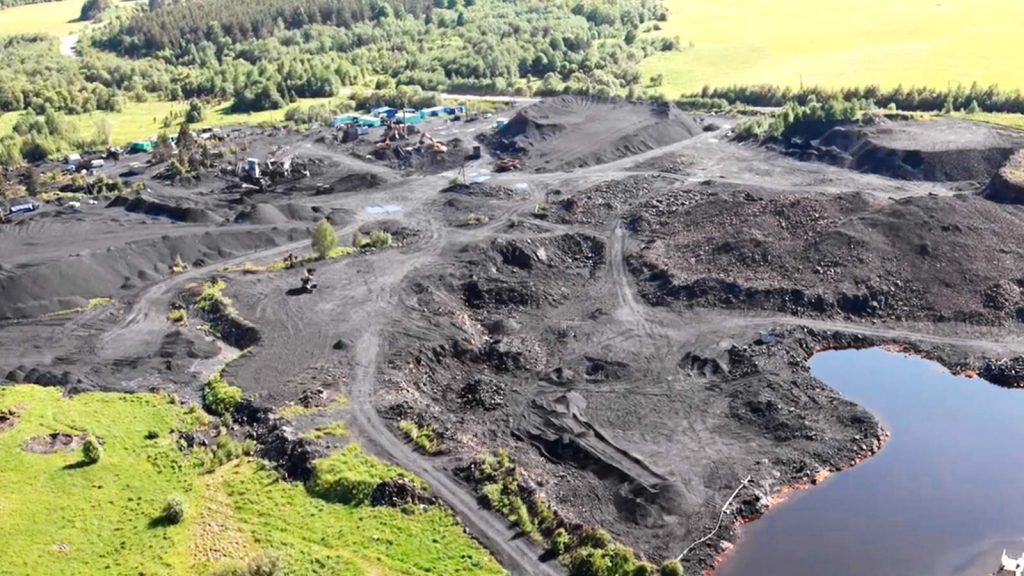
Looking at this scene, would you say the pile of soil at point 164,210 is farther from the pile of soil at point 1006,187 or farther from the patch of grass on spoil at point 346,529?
the pile of soil at point 1006,187

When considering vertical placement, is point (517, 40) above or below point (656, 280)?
above

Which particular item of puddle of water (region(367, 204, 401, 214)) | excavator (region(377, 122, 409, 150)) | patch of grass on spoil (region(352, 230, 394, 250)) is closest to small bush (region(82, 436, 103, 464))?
patch of grass on spoil (region(352, 230, 394, 250))

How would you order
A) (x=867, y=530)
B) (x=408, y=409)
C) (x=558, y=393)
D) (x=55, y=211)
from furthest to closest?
1. (x=55, y=211)
2. (x=558, y=393)
3. (x=408, y=409)
4. (x=867, y=530)

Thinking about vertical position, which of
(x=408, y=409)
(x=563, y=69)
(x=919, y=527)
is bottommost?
(x=919, y=527)

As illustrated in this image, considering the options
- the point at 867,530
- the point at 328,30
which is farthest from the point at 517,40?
the point at 867,530

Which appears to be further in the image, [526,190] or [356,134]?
[356,134]

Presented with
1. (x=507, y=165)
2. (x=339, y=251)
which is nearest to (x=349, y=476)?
(x=339, y=251)

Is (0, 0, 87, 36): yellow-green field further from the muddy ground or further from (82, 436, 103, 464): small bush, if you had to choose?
(82, 436, 103, 464): small bush

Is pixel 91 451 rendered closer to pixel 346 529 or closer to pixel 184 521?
pixel 184 521

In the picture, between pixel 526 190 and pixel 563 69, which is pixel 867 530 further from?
pixel 563 69
